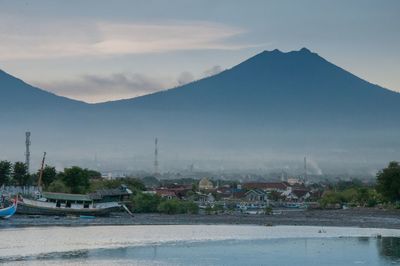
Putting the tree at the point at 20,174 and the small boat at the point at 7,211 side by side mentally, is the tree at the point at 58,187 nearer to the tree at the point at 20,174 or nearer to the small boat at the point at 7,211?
the tree at the point at 20,174

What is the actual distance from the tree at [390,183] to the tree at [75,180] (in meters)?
23.7

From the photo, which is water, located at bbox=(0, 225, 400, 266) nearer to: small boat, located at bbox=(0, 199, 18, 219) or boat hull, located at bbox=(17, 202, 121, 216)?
small boat, located at bbox=(0, 199, 18, 219)

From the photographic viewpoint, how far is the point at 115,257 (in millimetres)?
35594

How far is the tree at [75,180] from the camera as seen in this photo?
240ft

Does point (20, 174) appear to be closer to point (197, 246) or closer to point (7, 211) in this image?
point (7, 211)

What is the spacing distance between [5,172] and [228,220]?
2348 cm

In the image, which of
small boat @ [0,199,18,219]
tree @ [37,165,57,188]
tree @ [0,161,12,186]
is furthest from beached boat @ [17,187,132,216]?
tree @ [0,161,12,186]

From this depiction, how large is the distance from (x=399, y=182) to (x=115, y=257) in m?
42.2

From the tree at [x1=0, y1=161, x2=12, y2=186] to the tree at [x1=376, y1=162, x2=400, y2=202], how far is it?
30.0 m

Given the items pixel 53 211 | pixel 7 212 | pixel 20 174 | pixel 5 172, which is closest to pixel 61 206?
pixel 53 211

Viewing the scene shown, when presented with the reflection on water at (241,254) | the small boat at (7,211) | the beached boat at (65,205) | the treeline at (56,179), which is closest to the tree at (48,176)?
the treeline at (56,179)

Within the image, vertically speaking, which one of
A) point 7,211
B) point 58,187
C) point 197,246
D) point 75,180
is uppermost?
point 75,180

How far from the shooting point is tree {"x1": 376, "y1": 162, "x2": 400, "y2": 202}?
73.4m

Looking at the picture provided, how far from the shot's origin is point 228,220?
5953cm
